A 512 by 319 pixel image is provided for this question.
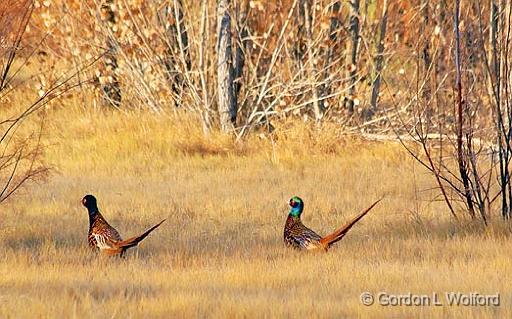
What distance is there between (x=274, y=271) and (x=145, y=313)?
6.20ft

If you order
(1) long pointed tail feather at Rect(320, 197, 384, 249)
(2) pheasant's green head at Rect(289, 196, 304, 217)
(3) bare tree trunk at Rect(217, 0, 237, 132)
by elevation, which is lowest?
(1) long pointed tail feather at Rect(320, 197, 384, 249)

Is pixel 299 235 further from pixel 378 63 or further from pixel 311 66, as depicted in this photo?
pixel 378 63

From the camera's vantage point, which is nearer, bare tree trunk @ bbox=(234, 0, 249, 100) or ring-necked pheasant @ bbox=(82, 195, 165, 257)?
ring-necked pheasant @ bbox=(82, 195, 165, 257)

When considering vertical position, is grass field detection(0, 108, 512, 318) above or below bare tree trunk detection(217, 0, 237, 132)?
below

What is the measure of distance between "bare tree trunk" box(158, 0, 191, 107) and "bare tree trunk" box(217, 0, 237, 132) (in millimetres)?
592

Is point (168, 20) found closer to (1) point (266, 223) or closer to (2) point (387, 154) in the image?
(2) point (387, 154)

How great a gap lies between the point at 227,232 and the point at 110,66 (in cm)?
884

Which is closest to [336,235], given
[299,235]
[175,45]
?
[299,235]

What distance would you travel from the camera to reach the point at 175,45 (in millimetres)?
19203

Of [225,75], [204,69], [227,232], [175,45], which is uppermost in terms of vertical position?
[175,45]

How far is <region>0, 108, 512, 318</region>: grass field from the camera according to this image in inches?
280

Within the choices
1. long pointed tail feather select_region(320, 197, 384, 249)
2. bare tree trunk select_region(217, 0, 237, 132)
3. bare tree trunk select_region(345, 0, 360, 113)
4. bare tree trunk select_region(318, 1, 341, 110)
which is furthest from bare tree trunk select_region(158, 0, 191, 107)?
long pointed tail feather select_region(320, 197, 384, 249)

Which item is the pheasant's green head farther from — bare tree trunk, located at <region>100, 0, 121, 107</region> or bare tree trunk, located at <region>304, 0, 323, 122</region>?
bare tree trunk, located at <region>100, 0, 121, 107</region>

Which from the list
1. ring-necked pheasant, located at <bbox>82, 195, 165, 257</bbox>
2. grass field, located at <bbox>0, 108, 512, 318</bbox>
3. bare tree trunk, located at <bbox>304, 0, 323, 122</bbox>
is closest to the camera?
grass field, located at <bbox>0, 108, 512, 318</bbox>
